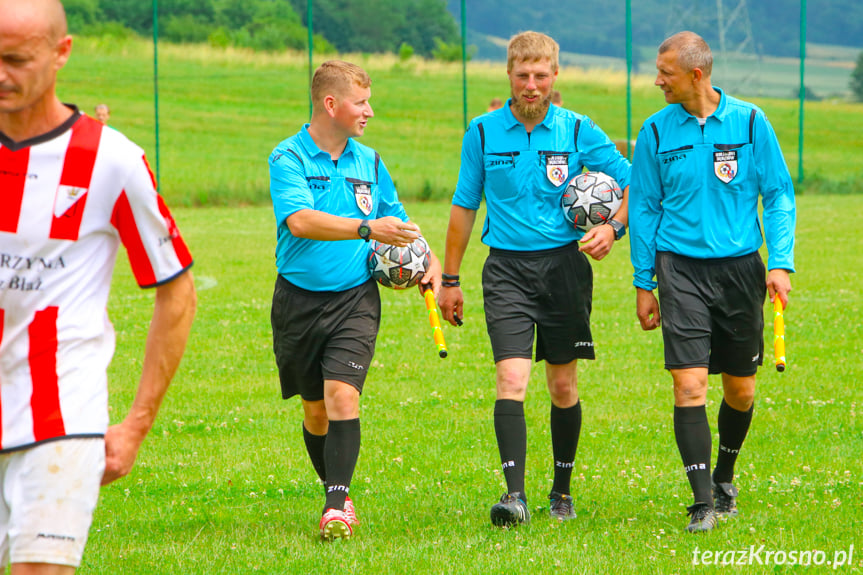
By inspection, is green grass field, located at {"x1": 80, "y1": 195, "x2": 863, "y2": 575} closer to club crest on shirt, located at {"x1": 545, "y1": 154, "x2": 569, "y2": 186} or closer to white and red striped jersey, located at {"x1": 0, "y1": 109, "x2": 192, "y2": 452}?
club crest on shirt, located at {"x1": 545, "y1": 154, "x2": 569, "y2": 186}

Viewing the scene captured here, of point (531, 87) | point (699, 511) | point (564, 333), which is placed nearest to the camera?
point (699, 511)

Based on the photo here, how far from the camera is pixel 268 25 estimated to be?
47.5m

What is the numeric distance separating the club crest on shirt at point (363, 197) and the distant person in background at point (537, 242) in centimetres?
59

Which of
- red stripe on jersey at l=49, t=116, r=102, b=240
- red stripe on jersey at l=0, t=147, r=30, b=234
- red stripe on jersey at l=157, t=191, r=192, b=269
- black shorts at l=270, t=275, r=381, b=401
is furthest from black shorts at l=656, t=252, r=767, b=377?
red stripe on jersey at l=0, t=147, r=30, b=234

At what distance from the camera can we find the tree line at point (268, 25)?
43.7 metres

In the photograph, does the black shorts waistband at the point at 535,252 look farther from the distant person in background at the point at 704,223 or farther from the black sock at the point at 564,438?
the black sock at the point at 564,438

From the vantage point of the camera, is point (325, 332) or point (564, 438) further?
point (564, 438)

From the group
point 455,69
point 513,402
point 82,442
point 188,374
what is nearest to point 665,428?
point 513,402

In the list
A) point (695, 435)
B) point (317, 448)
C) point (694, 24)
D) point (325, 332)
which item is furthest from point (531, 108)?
point (694, 24)

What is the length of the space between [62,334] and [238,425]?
16.1ft

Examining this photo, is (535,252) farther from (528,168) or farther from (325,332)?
(325,332)

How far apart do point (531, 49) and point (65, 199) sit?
3383 mm

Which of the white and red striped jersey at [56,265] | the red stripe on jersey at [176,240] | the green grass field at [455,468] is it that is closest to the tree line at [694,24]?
the green grass field at [455,468]

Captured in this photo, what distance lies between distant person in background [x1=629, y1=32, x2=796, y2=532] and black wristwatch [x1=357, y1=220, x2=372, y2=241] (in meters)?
1.48
